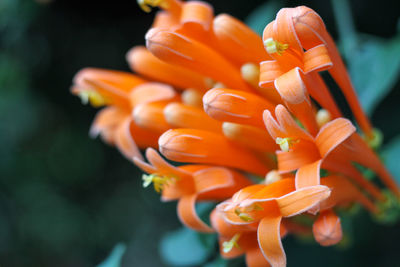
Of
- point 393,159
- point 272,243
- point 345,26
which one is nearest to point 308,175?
point 272,243

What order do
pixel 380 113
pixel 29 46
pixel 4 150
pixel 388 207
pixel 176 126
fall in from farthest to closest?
pixel 4 150, pixel 29 46, pixel 380 113, pixel 388 207, pixel 176 126

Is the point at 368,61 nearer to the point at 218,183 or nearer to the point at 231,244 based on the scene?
the point at 218,183

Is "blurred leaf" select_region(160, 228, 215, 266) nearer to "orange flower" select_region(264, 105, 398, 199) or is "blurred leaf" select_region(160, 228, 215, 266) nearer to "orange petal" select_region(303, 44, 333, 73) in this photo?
"orange flower" select_region(264, 105, 398, 199)

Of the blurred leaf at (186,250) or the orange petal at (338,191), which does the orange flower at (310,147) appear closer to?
the orange petal at (338,191)

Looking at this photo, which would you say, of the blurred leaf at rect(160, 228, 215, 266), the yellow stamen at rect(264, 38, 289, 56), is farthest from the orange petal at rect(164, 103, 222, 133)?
the blurred leaf at rect(160, 228, 215, 266)

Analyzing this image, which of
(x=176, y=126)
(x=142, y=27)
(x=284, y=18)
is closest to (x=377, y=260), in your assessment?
(x=176, y=126)

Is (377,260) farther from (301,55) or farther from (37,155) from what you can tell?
(37,155)

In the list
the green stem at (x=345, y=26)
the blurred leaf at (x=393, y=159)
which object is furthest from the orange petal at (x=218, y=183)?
the green stem at (x=345, y=26)
